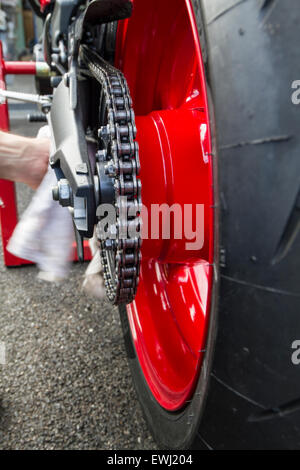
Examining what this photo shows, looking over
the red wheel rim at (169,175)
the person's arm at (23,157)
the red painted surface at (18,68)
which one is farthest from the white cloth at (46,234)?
the red painted surface at (18,68)

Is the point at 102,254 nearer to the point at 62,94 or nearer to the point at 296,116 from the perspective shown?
the point at 62,94

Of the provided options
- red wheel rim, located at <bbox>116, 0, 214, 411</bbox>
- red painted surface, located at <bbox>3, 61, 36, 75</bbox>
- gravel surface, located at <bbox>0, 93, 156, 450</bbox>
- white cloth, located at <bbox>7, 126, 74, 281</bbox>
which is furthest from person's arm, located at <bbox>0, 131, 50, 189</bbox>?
red painted surface, located at <bbox>3, 61, 36, 75</bbox>

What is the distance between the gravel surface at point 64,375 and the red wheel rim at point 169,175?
0.14 m

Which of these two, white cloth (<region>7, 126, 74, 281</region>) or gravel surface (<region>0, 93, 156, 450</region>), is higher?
white cloth (<region>7, 126, 74, 281</region>)

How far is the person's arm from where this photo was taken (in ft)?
2.99

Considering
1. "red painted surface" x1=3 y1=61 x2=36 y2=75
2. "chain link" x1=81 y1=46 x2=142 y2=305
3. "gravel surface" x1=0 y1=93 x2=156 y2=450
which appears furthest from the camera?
"red painted surface" x1=3 y1=61 x2=36 y2=75

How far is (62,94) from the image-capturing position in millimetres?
788

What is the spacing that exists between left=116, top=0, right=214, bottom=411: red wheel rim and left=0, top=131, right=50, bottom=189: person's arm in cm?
25

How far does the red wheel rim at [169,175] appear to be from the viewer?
68 cm

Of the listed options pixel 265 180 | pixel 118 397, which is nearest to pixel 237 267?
pixel 265 180

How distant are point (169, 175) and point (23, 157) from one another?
1.32 ft

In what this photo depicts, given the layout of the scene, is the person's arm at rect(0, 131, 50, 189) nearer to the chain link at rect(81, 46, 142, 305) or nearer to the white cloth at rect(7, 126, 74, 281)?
the white cloth at rect(7, 126, 74, 281)

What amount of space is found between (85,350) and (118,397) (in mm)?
186

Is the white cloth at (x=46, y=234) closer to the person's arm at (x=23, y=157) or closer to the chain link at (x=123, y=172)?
the person's arm at (x=23, y=157)
